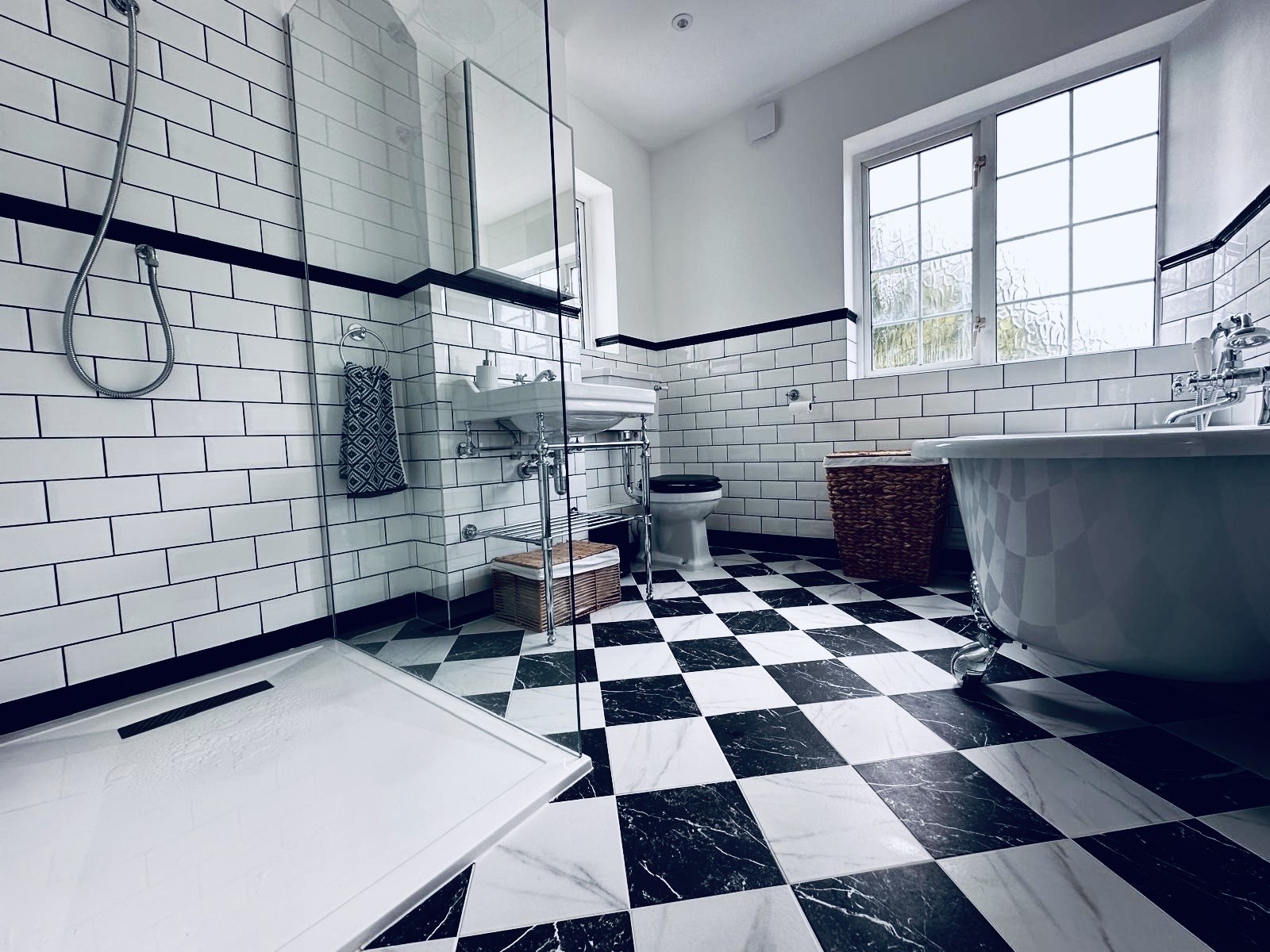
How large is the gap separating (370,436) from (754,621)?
149 centimetres

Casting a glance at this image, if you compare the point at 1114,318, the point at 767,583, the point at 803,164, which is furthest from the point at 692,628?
the point at 803,164

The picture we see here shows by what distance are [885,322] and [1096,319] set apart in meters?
0.87

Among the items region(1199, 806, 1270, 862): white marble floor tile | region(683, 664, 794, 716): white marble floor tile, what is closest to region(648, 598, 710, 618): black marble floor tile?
region(683, 664, 794, 716): white marble floor tile

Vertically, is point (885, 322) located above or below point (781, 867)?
above

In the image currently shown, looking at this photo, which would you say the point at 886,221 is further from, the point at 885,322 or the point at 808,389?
the point at 808,389

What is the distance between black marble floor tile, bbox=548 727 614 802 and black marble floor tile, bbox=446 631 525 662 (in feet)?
0.84

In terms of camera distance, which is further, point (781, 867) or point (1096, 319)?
point (1096, 319)

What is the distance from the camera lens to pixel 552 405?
1.24 meters

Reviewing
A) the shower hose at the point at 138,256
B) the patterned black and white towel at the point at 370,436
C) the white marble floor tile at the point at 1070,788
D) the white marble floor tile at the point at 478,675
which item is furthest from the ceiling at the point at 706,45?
the white marble floor tile at the point at 1070,788

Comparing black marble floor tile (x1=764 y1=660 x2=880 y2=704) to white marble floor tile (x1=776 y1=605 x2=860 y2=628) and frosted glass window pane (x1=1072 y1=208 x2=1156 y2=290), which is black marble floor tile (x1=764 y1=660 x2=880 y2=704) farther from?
frosted glass window pane (x1=1072 y1=208 x2=1156 y2=290)

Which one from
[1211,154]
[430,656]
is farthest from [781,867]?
[1211,154]

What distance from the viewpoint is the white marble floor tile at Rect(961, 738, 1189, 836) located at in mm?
859

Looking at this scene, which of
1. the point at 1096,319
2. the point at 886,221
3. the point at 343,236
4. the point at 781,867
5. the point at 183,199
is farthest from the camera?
the point at 886,221

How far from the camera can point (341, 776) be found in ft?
3.46
